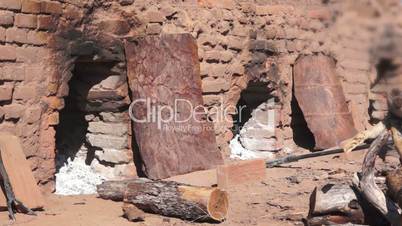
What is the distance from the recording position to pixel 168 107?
21.4 ft

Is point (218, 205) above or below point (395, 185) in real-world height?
below

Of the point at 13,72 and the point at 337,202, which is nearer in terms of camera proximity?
the point at 337,202

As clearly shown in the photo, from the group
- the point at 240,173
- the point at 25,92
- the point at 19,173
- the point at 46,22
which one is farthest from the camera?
the point at 240,173

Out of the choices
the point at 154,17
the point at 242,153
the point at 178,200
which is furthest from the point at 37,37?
the point at 242,153

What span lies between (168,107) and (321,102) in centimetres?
300

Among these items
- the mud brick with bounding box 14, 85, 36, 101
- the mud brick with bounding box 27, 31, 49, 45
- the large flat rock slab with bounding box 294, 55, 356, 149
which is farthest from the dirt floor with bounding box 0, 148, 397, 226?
the mud brick with bounding box 27, 31, 49, 45

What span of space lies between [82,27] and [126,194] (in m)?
1.76

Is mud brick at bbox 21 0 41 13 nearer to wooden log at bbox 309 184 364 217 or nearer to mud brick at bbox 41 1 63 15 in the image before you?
mud brick at bbox 41 1 63 15

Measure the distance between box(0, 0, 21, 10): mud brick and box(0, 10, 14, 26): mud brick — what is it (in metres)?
0.04

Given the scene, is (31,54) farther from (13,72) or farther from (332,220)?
(332,220)

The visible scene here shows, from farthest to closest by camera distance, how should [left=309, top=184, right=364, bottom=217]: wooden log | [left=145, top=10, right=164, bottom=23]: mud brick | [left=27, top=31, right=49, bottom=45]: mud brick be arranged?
1. [left=145, top=10, right=164, bottom=23]: mud brick
2. [left=27, top=31, right=49, bottom=45]: mud brick
3. [left=309, top=184, right=364, bottom=217]: wooden log

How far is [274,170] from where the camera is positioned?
24.3 ft

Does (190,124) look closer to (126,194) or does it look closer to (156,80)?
(156,80)

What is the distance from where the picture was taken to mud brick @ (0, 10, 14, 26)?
5.31m
